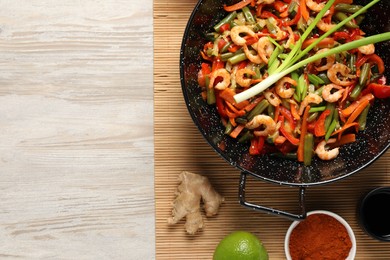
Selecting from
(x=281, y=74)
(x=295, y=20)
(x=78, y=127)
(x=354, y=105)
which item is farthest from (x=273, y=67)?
(x=78, y=127)

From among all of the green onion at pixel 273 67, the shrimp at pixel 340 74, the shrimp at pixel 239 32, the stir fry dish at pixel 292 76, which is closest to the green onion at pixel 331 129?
the stir fry dish at pixel 292 76

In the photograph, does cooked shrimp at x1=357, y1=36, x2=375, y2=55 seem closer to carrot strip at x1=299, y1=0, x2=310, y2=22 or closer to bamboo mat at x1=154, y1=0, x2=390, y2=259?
carrot strip at x1=299, y1=0, x2=310, y2=22

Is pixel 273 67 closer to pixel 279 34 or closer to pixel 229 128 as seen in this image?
pixel 279 34

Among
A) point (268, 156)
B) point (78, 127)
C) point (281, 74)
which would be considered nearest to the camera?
point (281, 74)

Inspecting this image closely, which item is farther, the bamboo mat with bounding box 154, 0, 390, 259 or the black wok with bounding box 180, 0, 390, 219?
the bamboo mat with bounding box 154, 0, 390, 259

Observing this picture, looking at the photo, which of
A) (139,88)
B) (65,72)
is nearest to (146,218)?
(139,88)

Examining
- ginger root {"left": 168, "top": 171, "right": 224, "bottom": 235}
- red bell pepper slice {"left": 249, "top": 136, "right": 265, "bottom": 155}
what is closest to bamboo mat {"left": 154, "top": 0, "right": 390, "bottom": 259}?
ginger root {"left": 168, "top": 171, "right": 224, "bottom": 235}

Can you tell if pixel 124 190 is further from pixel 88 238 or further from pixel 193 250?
pixel 193 250
